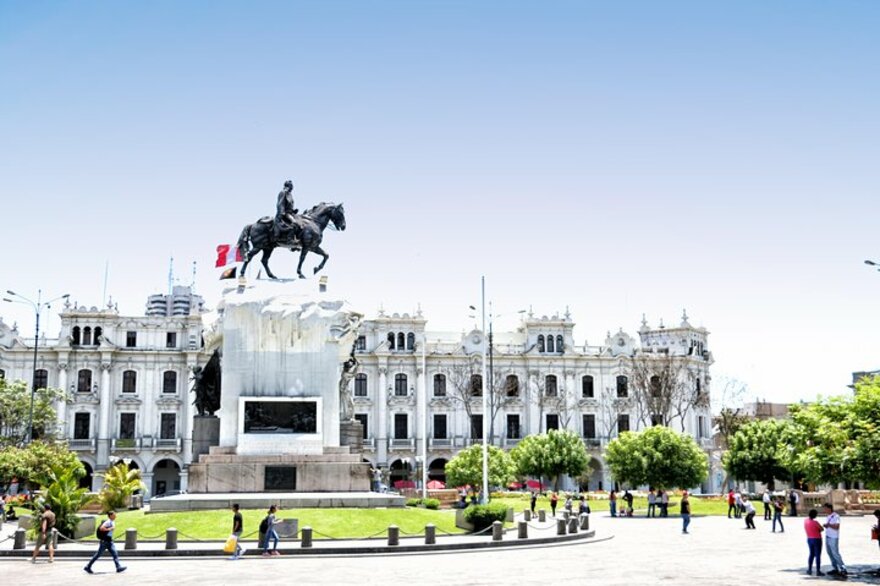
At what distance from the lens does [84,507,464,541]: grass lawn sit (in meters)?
→ 27.3

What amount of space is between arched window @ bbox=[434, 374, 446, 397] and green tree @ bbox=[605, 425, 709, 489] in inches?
1061

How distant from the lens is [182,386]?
76.1 m

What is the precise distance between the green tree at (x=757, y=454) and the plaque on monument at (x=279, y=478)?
3456 centimetres

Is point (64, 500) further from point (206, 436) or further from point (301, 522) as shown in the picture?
point (301, 522)

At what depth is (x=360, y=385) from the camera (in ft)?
258

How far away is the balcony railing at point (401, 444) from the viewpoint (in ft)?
253

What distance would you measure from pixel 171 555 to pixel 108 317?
53.9 meters

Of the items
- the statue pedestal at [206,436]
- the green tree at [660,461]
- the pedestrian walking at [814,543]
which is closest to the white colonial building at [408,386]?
the green tree at [660,461]

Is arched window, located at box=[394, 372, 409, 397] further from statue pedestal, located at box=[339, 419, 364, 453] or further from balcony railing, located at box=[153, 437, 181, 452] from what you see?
statue pedestal, located at box=[339, 419, 364, 453]

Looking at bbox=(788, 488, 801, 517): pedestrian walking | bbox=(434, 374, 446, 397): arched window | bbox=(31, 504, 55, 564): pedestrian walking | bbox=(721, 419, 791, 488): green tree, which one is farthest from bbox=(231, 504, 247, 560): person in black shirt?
bbox=(434, 374, 446, 397): arched window

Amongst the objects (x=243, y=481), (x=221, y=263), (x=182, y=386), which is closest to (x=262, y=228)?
(x=221, y=263)

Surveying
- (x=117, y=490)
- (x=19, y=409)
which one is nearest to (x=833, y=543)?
(x=117, y=490)

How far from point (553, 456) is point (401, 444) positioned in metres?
18.3

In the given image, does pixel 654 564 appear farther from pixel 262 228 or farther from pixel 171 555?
pixel 262 228
